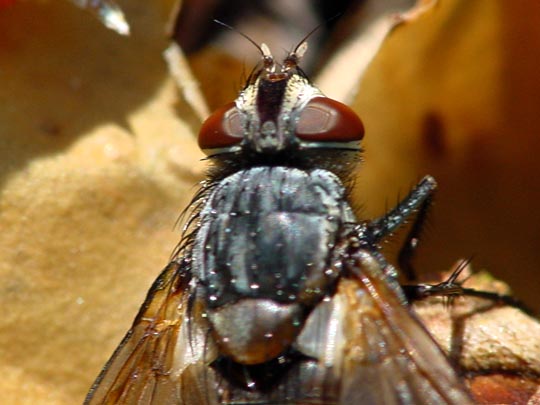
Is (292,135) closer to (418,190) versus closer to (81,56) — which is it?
(418,190)

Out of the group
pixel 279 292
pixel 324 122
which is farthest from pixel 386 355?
pixel 324 122

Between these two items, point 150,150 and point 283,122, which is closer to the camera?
point 283,122

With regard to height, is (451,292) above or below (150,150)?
below

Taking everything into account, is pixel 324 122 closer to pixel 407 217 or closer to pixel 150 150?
pixel 407 217

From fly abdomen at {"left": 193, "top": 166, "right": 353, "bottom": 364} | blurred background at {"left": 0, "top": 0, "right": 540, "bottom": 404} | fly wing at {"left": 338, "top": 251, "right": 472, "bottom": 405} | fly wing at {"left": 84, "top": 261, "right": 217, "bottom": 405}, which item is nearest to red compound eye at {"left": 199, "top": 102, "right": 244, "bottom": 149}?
fly abdomen at {"left": 193, "top": 166, "right": 353, "bottom": 364}

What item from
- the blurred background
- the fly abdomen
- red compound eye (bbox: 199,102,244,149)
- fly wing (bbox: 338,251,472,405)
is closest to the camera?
fly wing (bbox: 338,251,472,405)

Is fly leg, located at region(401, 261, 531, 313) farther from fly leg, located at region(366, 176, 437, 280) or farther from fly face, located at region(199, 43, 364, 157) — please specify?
fly face, located at region(199, 43, 364, 157)
